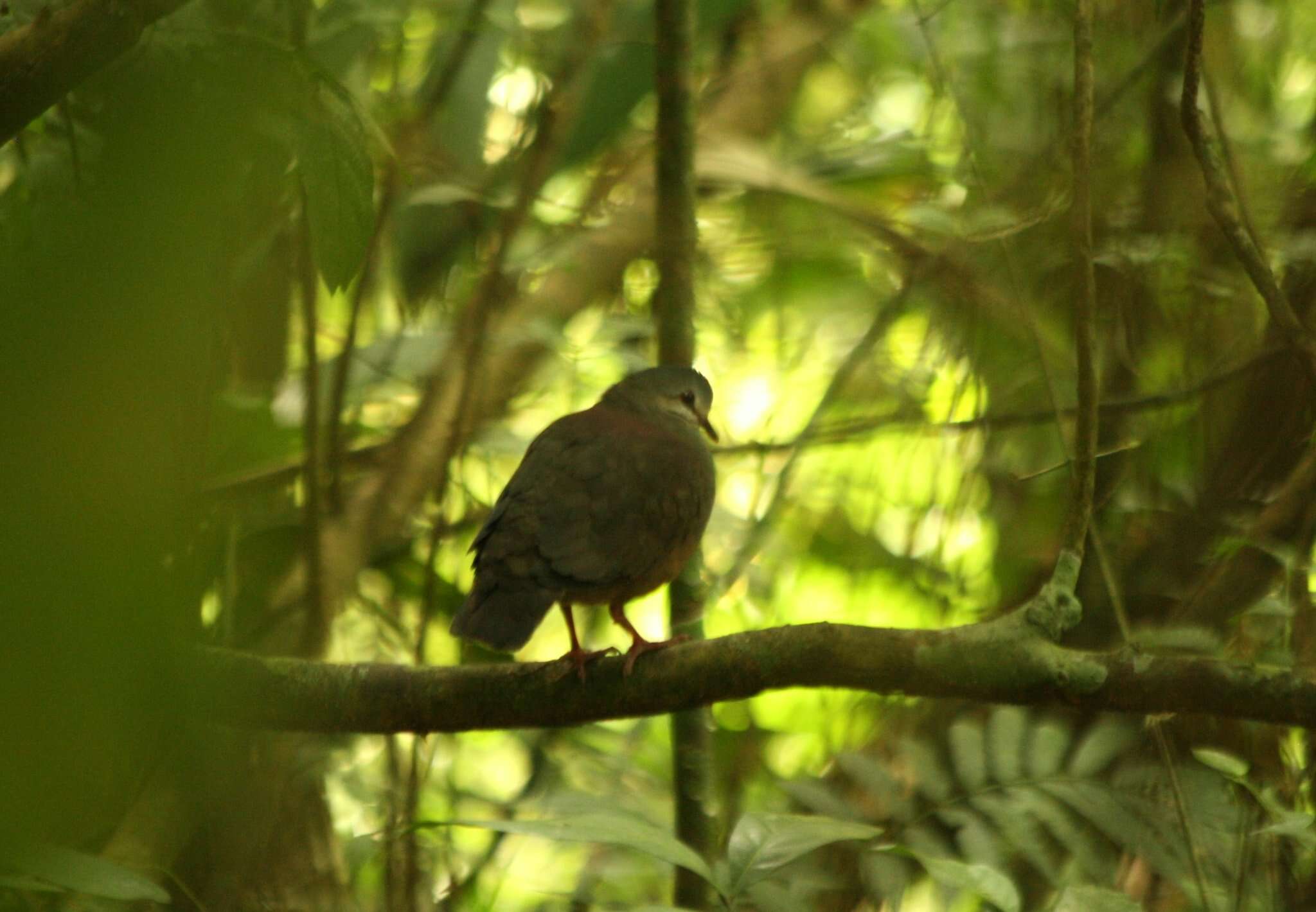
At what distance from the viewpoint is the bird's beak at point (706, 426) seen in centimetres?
393

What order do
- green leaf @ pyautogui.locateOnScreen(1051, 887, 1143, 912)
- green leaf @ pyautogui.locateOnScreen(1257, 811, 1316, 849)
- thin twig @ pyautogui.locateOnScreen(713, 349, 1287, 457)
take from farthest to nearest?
1. thin twig @ pyautogui.locateOnScreen(713, 349, 1287, 457)
2. green leaf @ pyautogui.locateOnScreen(1257, 811, 1316, 849)
3. green leaf @ pyautogui.locateOnScreen(1051, 887, 1143, 912)

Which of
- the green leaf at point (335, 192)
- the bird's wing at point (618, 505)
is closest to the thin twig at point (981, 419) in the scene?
the bird's wing at point (618, 505)

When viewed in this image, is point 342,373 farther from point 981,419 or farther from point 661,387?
point 981,419

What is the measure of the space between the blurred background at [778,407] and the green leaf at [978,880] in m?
0.01

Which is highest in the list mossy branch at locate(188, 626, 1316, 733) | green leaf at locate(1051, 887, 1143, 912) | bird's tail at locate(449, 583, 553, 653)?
bird's tail at locate(449, 583, 553, 653)

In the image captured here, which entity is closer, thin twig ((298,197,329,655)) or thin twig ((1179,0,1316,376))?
thin twig ((1179,0,1316,376))

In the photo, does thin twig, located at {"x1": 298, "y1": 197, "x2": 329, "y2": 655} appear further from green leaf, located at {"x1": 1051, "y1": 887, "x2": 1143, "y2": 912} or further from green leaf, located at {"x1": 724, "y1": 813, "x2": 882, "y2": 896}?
green leaf, located at {"x1": 1051, "y1": 887, "x2": 1143, "y2": 912}

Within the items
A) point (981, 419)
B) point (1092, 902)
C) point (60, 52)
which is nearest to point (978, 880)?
point (1092, 902)

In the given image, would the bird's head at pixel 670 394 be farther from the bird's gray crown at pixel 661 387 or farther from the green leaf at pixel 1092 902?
the green leaf at pixel 1092 902

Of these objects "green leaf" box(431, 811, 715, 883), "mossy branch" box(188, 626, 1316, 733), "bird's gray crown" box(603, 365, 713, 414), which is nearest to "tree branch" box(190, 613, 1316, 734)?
"mossy branch" box(188, 626, 1316, 733)

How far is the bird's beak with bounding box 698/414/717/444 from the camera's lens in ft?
12.9

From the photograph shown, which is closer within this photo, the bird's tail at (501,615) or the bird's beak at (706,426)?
the bird's tail at (501,615)

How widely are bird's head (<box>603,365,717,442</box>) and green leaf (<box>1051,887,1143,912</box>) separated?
5.85 feet

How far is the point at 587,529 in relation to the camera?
2977 millimetres
